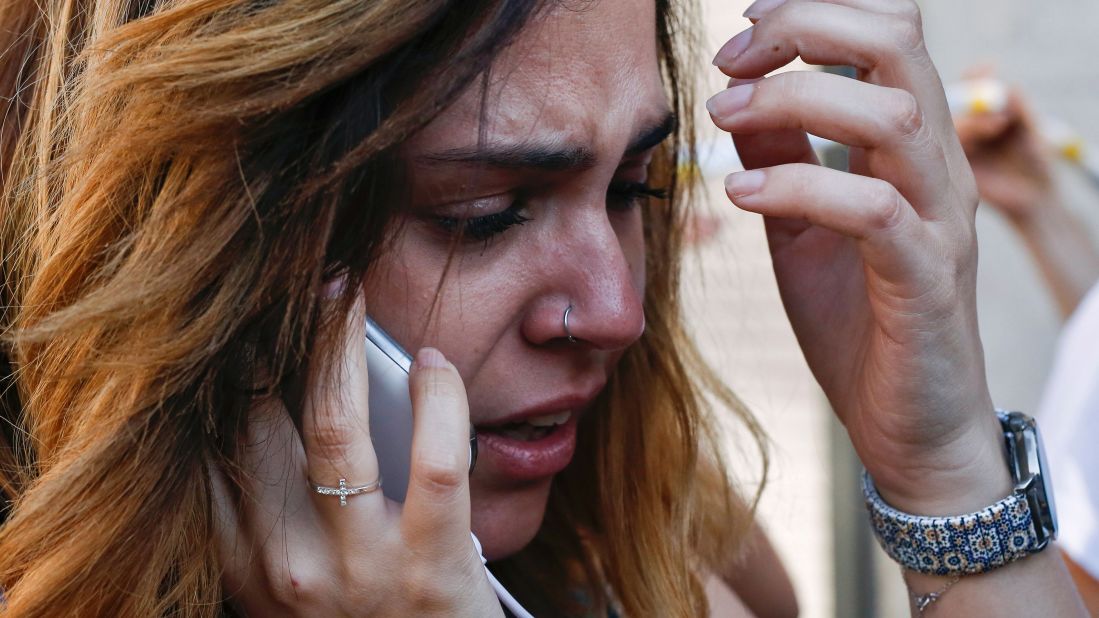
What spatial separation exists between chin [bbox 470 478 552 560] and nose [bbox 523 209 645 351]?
22 centimetres

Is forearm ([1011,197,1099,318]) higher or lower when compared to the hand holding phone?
lower

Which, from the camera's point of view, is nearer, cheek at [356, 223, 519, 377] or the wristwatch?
cheek at [356, 223, 519, 377]

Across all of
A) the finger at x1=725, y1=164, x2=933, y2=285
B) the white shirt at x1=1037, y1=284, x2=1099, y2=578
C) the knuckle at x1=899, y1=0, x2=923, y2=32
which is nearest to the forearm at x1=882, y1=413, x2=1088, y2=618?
the finger at x1=725, y1=164, x2=933, y2=285

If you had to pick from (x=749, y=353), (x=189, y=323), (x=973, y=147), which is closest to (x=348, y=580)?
(x=189, y=323)

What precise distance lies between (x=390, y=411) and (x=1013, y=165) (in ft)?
7.05

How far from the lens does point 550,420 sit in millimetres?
1313

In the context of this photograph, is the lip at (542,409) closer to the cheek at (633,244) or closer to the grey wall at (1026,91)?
the cheek at (633,244)

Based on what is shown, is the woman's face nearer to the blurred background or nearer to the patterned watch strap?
the patterned watch strap

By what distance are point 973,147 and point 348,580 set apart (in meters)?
2.27

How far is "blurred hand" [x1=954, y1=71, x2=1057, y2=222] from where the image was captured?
2.71 meters

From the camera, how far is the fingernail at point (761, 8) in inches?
52.1

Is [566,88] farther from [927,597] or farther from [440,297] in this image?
[927,597]

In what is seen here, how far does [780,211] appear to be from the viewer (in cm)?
122

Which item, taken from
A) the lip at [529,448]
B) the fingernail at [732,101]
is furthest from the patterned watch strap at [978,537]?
the fingernail at [732,101]
